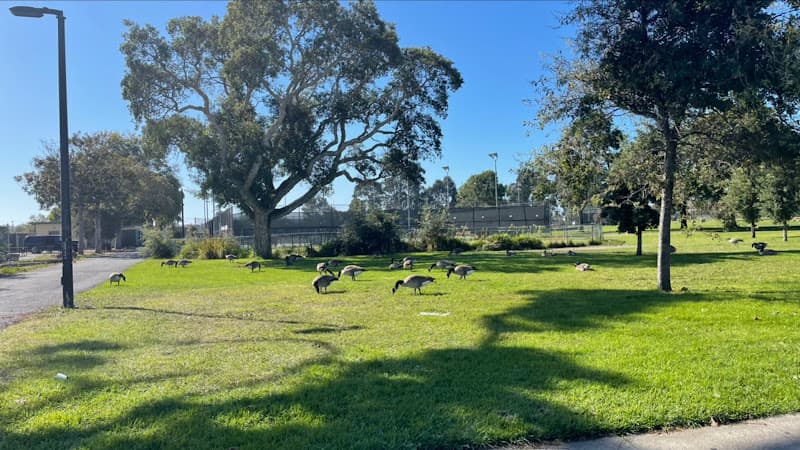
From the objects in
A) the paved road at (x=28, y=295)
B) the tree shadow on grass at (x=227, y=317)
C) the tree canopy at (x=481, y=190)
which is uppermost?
the tree canopy at (x=481, y=190)

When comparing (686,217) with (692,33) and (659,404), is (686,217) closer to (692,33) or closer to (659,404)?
(692,33)

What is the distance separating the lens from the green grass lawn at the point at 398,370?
4.29m

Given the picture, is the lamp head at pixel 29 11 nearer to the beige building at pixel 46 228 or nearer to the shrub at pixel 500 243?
the shrub at pixel 500 243

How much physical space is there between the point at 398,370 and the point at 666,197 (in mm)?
8334

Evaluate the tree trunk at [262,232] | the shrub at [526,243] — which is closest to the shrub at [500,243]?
the shrub at [526,243]

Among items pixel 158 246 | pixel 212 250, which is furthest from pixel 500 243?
pixel 158 246

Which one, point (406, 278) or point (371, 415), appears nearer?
point (371, 415)

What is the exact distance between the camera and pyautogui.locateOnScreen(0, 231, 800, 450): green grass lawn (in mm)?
4285

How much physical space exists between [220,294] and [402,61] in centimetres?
2254

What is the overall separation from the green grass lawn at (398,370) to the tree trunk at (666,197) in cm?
68

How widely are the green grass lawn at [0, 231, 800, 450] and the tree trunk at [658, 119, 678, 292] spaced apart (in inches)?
26.7

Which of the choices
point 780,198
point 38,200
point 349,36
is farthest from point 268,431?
point 38,200

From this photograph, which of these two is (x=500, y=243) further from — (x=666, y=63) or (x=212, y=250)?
(x=666, y=63)

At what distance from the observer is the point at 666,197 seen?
37.2 feet
